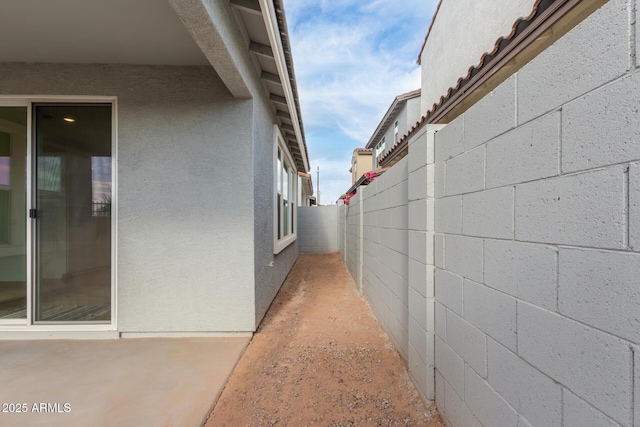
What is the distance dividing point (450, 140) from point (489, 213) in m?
0.62

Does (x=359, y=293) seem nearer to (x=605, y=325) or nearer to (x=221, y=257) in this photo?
(x=221, y=257)

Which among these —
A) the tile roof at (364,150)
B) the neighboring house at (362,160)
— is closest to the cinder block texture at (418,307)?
the neighboring house at (362,160)

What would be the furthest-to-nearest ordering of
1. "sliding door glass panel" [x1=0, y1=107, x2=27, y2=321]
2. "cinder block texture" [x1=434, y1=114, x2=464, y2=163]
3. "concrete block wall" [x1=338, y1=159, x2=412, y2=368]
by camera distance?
"sliding door glass panel" [x1=0, y1=107, x2=27, y2=321] < "concrete block wall" [x1=338, y1=159, x2=412, y2=368] < "cinder block texture" [x1=434, y1=114, x2=464, y2=163]

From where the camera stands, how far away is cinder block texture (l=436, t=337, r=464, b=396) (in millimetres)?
1553

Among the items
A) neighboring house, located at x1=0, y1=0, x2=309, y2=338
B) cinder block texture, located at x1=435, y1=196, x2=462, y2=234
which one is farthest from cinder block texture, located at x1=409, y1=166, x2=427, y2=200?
neighboring house, located at x1=0, y1=0, x2=309, y2=338

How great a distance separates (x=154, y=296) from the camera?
9.57 ft

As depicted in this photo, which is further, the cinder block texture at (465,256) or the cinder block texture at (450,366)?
the cinder block texture at (450,366)

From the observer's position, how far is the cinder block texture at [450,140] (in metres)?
1.59

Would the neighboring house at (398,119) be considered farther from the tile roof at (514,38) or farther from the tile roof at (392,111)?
the tile roof at (514,38)

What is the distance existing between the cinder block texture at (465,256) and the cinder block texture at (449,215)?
2.4 inches

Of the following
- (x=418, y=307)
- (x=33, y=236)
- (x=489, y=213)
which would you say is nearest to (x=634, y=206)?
(x=489, y=213)

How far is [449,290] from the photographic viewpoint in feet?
5.60

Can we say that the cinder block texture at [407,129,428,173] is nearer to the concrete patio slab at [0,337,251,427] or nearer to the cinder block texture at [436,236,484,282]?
Result: the cinder block texture at [436,236,484,282]

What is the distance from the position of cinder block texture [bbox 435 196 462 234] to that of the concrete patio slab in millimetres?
2156
